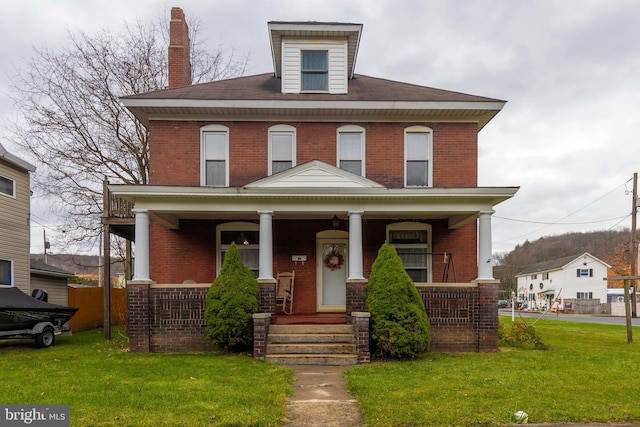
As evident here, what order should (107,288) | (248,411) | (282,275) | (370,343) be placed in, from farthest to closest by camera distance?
(107,288)
(282,275)
(370,343)
(248,411)

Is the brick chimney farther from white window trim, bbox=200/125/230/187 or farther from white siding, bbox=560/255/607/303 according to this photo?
white siding, bbox=560/255/607/303

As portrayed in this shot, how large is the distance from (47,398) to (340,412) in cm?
405

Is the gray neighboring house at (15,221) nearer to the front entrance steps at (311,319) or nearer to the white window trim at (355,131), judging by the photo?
Answer: the front entrance steps at (311,319)

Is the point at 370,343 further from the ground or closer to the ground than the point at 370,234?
closer to the ground

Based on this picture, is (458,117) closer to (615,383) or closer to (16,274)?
(615,383)

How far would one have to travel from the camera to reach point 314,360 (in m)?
9.72

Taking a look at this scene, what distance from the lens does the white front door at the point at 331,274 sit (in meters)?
13.3

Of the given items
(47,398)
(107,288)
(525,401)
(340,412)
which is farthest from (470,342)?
(107,288)

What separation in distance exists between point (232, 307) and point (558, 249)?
308 ft

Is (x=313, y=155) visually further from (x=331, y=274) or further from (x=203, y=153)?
(x=331, y=274)

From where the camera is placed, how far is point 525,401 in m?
6.30

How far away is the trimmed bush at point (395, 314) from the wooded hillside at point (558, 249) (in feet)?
234

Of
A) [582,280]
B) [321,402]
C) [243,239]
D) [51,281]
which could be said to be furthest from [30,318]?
[582,280]

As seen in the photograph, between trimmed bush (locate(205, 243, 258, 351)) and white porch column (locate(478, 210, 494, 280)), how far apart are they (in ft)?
17.3
